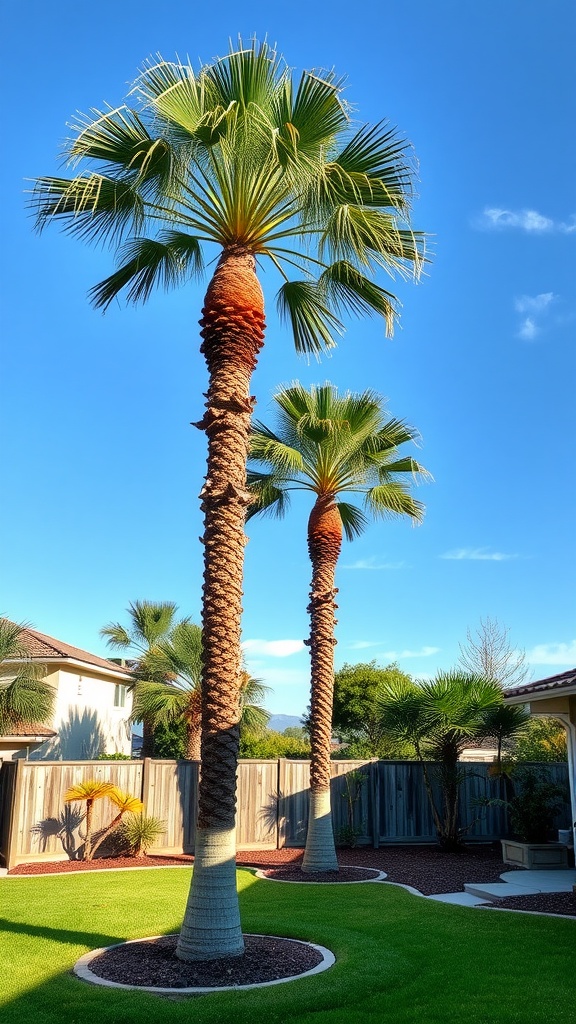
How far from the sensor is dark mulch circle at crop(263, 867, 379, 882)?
1280cm

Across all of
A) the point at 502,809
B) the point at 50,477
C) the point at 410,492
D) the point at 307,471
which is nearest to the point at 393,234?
the point at 307,471

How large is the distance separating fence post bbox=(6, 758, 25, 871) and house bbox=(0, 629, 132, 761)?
660 cm

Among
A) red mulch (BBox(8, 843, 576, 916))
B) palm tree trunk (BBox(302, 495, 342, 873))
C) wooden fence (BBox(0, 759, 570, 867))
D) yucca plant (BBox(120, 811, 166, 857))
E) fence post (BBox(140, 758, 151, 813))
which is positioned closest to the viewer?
red mulch (BBox(8, 843, 576, 916))

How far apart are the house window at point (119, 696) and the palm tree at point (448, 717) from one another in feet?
58.4

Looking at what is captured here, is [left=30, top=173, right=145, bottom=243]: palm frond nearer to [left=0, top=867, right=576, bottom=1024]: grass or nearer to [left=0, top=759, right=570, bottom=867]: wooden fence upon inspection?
[left=0, top=867, right=576, bottom=1024]: grass

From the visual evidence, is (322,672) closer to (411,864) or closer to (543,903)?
(411,864)

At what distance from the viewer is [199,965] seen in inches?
265

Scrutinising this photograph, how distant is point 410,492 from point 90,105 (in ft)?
32.0

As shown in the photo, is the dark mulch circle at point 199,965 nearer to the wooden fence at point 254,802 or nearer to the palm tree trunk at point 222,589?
the palm tree trunk at point 222,589

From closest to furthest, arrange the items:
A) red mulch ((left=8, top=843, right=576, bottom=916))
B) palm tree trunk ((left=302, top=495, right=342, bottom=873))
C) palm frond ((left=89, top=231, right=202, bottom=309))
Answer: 1. palm frond ((left=89, top=231, right=202, bottom=309))
2. red mulch ((left=8, top=843, right=576, bottom=916))
3. palm tree trunk ((left=302, top=495, right=342, bottom=873))

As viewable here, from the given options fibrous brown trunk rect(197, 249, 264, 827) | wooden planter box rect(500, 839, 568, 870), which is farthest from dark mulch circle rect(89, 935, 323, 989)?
wooden planter box rect(500, 839, 568, 870)

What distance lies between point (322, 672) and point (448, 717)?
3265mm

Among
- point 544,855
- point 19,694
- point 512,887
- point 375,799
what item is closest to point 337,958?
point 512,887

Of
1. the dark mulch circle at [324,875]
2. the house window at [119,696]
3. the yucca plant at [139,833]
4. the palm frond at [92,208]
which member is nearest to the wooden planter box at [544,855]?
the dark mulch circle at [324,875]
